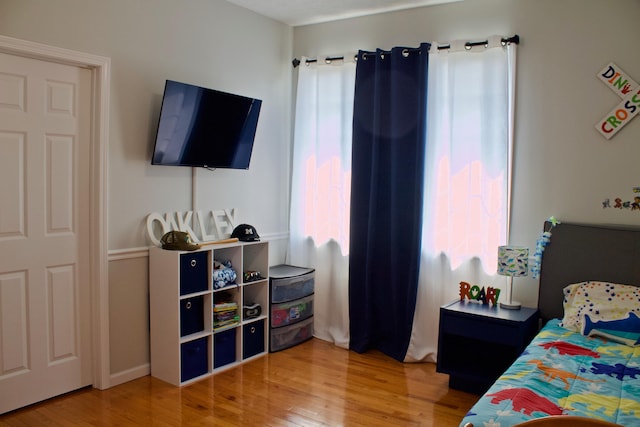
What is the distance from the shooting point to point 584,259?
320 centimetres

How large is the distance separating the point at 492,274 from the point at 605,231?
2.65ft

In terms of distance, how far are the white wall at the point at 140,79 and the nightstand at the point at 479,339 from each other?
6.11ft

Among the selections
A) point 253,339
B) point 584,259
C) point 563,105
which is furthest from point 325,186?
point 584,259

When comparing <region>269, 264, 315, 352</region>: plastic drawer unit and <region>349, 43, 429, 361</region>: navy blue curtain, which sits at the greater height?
<region>349, 43, 429, 361</region>: navy blue curtain

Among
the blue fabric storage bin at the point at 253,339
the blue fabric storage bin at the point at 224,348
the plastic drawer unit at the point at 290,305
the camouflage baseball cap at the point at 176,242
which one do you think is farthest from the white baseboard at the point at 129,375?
the plastic drawer unit at the point at 290,305

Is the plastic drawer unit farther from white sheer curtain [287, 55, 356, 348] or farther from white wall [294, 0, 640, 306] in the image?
white wall [294, 0, 640, 306]

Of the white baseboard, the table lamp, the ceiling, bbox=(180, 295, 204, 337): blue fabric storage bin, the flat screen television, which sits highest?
the ceiling

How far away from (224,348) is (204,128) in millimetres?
1569

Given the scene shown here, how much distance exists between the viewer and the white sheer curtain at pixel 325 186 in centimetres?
425

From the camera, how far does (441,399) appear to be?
3.21m

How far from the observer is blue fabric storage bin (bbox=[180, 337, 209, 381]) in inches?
132

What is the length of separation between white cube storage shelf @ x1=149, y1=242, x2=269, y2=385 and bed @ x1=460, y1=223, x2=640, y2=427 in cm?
199

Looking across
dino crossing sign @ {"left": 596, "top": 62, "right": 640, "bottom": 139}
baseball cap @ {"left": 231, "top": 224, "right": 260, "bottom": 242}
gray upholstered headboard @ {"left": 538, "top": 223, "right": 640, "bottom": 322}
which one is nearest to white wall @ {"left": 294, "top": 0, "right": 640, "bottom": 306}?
dino crossing sign @ {"left": 596, "top": 62, "right": 640, "bottom": 139}

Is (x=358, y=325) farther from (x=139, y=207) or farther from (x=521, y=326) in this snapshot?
(x=139, y=207)
